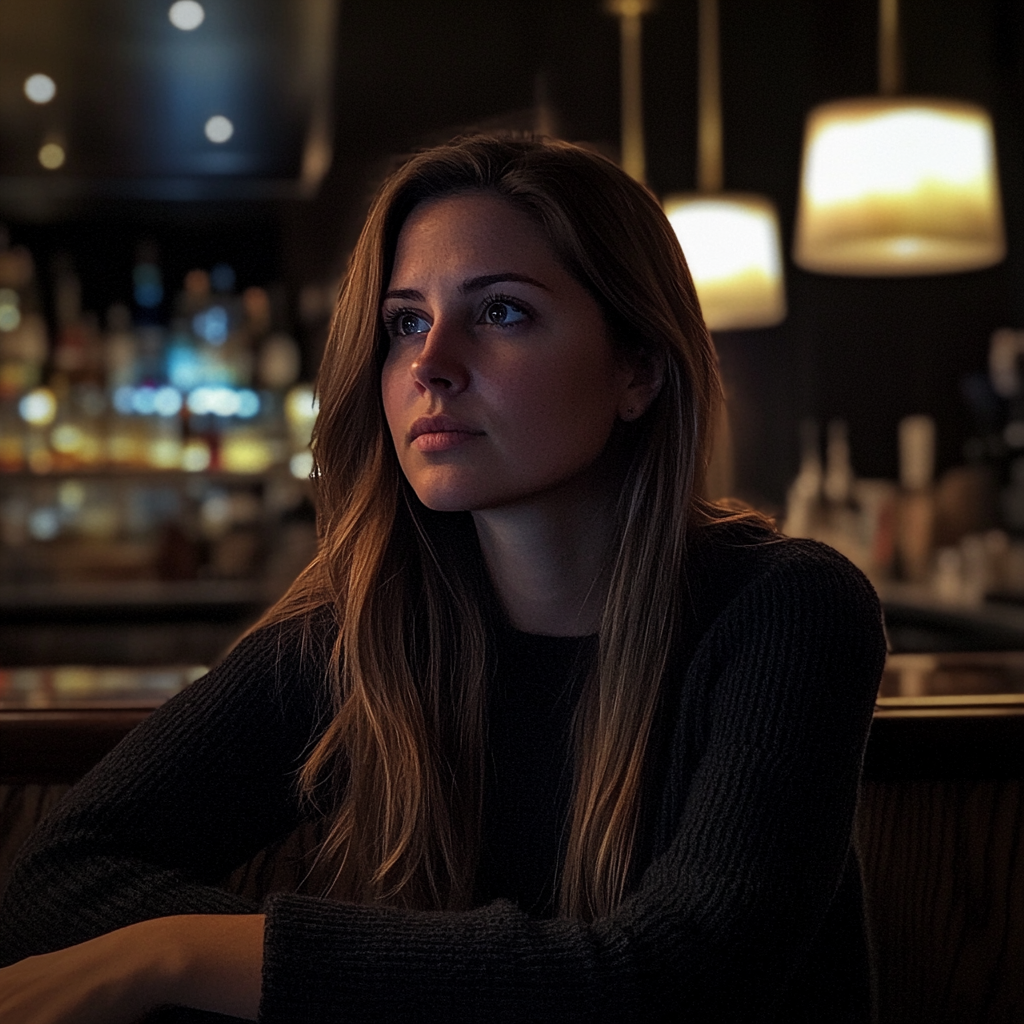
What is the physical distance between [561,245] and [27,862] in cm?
65

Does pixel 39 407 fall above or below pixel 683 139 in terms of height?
below

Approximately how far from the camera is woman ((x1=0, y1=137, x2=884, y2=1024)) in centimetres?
84

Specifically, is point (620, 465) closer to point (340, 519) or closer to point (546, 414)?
point (546, 414)

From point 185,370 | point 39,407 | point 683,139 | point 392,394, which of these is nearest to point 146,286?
point 185,370

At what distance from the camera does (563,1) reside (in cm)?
356

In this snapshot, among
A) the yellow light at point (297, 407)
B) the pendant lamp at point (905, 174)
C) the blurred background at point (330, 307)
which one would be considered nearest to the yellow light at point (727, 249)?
the pendant lamp at point (905, 174)

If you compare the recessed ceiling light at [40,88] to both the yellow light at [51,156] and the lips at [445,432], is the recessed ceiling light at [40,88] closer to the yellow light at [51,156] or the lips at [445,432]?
the yellow light at [51,156]

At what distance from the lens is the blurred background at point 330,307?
355cm

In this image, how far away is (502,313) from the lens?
3.49ft

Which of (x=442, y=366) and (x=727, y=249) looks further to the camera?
(x=727, y=249)

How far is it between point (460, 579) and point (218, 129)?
271 centimetres

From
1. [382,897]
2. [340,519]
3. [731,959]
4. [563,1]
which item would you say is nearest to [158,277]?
[563,1]

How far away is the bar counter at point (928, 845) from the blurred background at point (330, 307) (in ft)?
7.14

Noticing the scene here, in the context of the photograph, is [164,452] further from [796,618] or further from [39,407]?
[796,618]
